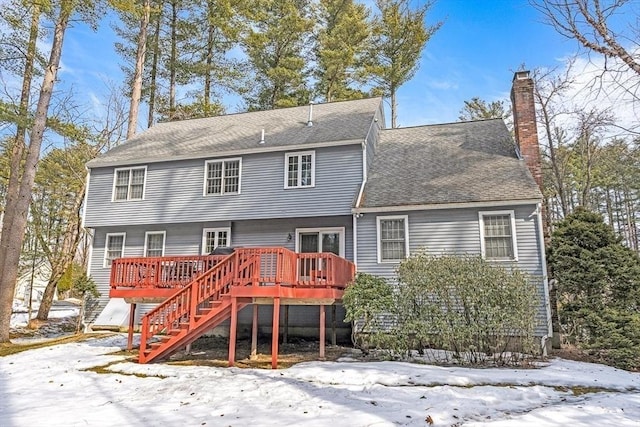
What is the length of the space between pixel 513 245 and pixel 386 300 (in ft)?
13.9

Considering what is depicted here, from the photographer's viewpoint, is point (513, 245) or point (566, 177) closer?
point (513, 245)

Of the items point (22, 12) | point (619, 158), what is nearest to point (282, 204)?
point (22, 12)

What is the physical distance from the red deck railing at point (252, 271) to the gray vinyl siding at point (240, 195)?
275cm

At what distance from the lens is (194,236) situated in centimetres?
1469

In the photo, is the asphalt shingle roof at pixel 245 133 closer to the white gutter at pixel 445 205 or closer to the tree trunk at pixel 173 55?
the white gutter at pixel 445 205

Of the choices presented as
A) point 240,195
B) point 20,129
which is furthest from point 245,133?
point 20,129

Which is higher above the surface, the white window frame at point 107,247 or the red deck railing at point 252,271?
the white window frame at point 107,247

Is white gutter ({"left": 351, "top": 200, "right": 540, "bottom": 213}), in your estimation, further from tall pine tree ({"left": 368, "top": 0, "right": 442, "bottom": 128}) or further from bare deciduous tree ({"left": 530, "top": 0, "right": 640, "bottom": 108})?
tall pine tree ({"left": 368, "top": 0, "right": 442, "bottom": 128})

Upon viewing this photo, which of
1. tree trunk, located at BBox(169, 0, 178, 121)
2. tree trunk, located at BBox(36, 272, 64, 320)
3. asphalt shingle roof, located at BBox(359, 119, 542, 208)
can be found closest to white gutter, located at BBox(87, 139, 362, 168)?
asphalt shingle roof, located at BBox(359, 119, 542, 208)

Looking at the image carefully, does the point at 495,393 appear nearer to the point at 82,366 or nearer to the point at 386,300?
the point at 386,300

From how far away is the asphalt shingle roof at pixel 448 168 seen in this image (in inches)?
468

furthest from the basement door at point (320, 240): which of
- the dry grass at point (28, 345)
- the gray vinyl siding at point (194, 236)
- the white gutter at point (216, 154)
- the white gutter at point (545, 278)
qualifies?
the dry grass at point (28, 345)

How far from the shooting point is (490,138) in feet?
48.2

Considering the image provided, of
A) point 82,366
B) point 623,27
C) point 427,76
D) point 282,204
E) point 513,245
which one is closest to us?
point 623,27
